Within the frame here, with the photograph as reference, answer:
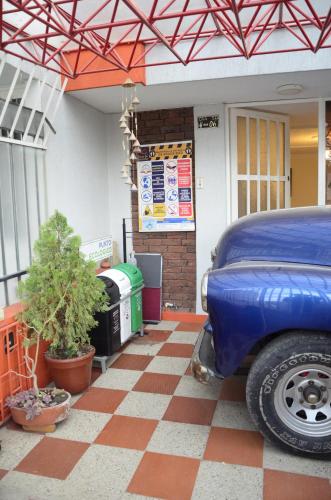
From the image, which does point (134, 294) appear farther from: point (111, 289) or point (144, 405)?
point (144, 405)

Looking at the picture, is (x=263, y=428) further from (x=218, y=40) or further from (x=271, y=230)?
(x=218, y=40)

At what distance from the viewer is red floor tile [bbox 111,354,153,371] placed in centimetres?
413

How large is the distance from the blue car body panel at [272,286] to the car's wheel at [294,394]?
0.10 metres

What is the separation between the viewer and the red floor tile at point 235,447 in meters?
2.68

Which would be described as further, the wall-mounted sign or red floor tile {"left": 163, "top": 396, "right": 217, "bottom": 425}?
the wall-mounted sign

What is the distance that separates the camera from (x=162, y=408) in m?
3.34

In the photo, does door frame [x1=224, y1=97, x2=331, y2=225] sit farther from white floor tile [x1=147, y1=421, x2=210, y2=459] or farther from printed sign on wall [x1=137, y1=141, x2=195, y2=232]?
white floor tile [x1=147, y1=421, x2=210, y2=459]

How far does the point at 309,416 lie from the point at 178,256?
324 cm

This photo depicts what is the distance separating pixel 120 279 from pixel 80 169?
1.51 m

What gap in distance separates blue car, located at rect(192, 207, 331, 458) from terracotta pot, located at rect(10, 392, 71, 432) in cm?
105

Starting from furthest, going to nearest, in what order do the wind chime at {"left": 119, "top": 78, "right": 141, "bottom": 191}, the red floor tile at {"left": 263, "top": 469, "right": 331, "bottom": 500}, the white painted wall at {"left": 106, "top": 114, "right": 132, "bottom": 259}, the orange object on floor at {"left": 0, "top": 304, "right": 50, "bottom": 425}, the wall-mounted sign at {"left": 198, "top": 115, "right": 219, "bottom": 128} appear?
the white painted wall at {"left": 106, "top": 114, "right": 132, "bottom": 259} → the wall-mounted sign at {"left": 198, "top": 115, "right": 219, "bottom": 128} → the wind chime at {"left": 119, "top": 78, "right": 141, "bottom": 191} → the orange object on floor at {"left": 0, "top": 304, "right": 50, "bottom": 425} → the red floor tile at {"left": 263, "top": 469, "right": 331, "bottom": 500}

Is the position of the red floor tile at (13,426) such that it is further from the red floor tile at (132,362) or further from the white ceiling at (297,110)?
the white ceiling at (297,110)

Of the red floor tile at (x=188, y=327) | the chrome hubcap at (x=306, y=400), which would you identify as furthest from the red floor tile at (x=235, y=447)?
the red floor tile at (x=188, y=327)

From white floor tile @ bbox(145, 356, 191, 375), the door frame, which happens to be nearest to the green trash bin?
white floor tile @ bbox(145, 356, 191, 375)
